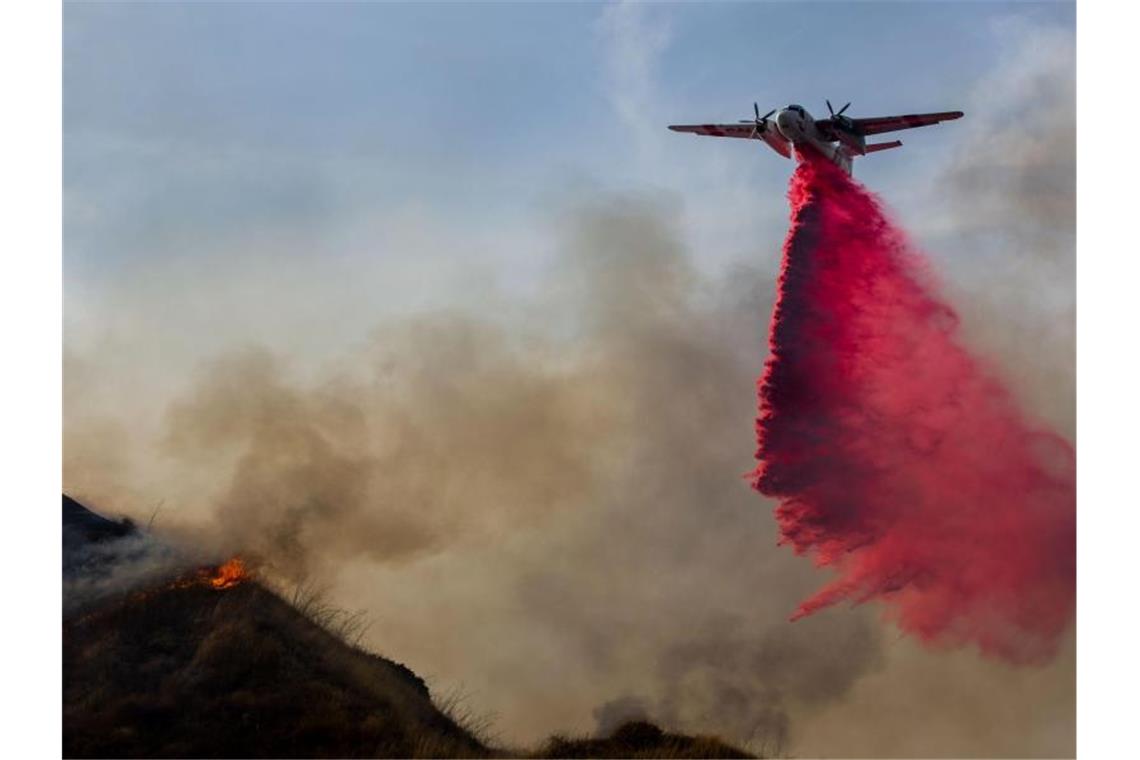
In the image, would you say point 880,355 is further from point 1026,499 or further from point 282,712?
point 282,712

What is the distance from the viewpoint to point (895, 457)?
162ft

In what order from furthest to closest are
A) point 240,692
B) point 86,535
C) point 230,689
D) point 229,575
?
point 86,535 < point 229,575 < point 230,689 < point 240,692

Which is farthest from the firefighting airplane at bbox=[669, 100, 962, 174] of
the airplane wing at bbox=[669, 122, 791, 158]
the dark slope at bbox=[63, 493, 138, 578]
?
the dark slope at bbox=[63, 493, 138, 578]

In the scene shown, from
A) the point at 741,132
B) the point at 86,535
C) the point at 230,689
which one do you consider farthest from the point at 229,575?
the point at 741,132

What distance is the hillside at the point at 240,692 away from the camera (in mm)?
39094

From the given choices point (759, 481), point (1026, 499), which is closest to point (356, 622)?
point (759, 481)

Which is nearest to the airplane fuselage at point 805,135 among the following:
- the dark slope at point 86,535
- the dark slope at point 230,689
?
the dark slope at point 230,689

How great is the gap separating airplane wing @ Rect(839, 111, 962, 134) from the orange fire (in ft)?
94.1

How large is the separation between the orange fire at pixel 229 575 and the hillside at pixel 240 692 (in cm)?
60

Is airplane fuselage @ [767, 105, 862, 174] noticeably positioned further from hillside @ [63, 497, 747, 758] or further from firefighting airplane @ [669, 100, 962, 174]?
hillside @ [63, 497, 747, 758]

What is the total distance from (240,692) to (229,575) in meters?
8.96

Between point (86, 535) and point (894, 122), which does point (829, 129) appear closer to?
point (894, 122)

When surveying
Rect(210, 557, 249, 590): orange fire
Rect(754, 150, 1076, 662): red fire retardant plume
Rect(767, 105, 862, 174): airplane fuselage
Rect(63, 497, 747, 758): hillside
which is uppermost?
Rect(767, 105, 862, 174): airplane fuselage

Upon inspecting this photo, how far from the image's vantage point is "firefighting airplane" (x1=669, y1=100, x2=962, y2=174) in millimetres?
45500
